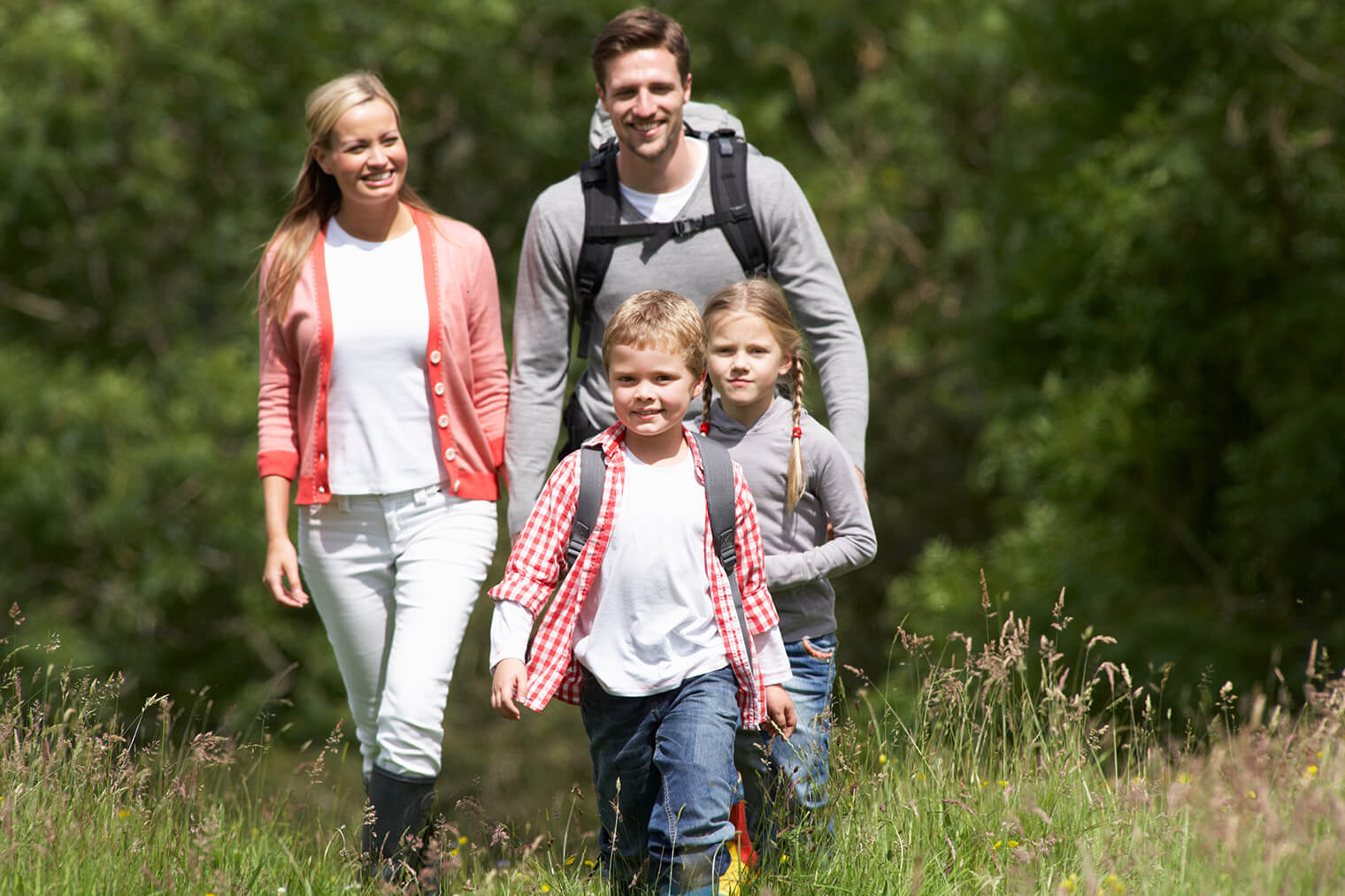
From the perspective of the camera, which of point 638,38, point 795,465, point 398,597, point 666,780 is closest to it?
point 666,780

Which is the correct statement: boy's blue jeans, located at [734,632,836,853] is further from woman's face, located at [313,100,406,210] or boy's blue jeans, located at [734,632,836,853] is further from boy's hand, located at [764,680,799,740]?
woman's face, located at [313,100,406,210]

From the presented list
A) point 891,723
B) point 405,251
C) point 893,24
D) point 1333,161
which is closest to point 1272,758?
point 891,723

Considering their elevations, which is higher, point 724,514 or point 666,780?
point 724,514

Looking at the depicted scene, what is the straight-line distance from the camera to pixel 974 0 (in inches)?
591

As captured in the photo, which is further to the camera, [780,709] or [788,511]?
[788,511]

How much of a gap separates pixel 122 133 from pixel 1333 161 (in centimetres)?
1008

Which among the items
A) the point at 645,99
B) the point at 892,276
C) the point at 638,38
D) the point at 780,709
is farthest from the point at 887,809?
the point at 892,276

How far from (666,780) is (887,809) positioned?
0.70m

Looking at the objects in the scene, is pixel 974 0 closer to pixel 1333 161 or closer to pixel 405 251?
pixel 1333 161

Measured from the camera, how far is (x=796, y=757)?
3.19m

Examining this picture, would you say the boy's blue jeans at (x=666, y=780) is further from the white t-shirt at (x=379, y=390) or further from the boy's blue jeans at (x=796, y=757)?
the white t-shirt at (x=379, y=390)

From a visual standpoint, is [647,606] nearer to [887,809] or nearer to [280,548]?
[887,809]

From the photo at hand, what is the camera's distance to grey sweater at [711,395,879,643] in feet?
10.3

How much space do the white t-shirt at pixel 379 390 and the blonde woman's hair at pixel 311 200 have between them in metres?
0.12
